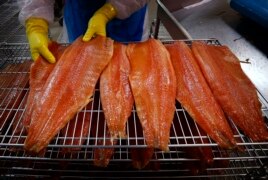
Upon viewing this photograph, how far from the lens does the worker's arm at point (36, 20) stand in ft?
4.95

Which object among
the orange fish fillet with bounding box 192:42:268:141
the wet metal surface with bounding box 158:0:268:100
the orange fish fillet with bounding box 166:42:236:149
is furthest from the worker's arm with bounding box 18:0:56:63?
the wet metal surface with bounding box 158:0:268:100

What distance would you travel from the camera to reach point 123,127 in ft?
3.18

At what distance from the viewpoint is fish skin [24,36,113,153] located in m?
0.93

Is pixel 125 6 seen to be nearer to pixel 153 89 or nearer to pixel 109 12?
pixel 109 12

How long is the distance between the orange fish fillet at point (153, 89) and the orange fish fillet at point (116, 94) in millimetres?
36

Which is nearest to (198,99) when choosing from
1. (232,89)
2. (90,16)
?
(232,89)

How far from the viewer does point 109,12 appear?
5.81 ft

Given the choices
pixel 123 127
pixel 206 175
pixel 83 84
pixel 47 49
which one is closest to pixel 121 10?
pixel 47 49

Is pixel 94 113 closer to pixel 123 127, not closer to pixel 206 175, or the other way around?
pixel 123 127

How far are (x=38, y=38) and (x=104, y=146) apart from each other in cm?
97

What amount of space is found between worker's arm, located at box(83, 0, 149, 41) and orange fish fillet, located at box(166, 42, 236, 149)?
533 millimetres

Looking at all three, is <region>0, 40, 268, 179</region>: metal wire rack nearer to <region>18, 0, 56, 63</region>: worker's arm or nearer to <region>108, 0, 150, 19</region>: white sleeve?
<region>18, 0, 56, 63</region>: worker's arm

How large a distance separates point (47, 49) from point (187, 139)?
96cm

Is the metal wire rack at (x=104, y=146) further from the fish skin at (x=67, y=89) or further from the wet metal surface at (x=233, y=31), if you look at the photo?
the wet metal surface at (x=233, y=31)
